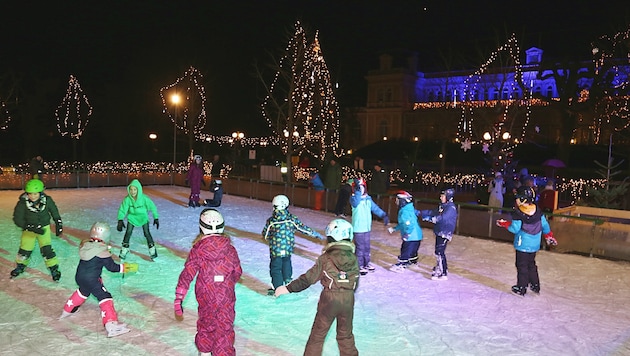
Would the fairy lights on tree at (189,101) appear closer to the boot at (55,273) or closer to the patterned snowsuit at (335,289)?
Result: the boot at (55,273)

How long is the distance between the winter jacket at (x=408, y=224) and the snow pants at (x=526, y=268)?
1.55m

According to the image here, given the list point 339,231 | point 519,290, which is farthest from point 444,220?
point 339,231

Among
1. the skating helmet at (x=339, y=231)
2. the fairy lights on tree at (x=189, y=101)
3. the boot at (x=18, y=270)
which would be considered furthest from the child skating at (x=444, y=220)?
the fairy lights on tree at (x=189, y=101)

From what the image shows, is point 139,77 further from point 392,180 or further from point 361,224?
point 361,224

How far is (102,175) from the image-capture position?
21375 mm

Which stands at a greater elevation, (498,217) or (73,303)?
(498,217)

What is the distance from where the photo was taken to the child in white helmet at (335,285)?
4.11 meters

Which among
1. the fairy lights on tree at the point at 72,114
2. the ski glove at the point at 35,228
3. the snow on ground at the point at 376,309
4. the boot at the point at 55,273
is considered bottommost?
the snow on ground at the point at 376,309

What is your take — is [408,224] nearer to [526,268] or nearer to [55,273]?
[526,268]

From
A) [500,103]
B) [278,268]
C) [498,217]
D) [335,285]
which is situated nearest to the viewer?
[335,285]

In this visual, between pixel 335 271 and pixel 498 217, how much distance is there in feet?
26.4

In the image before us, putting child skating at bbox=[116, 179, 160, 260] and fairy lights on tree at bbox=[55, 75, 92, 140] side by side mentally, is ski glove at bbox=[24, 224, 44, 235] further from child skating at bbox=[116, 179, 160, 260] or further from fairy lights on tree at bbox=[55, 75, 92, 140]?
fairy lights on tree at bbox=[55, 75, 92, 140]

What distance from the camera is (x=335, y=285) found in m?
4.11

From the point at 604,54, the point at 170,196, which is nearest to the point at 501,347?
the point at 170,196
